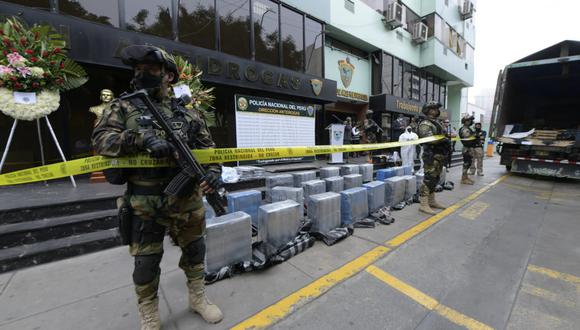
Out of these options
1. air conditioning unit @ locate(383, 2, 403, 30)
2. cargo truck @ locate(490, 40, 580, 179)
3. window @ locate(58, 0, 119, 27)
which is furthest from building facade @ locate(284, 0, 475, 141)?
window @ locate(58, 0, 119, 27)

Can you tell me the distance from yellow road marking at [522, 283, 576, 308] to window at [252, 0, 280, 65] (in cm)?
807

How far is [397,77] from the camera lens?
1403cm

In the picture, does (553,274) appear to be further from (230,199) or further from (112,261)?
(112,261)

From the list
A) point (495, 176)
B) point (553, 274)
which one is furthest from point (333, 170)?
point (495, 176)

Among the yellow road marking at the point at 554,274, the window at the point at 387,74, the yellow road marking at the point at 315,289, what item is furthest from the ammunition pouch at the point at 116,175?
the window at the point at 387,74

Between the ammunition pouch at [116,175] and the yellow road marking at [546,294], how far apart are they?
12.3 ft

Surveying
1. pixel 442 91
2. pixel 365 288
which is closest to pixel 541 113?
pixel 442 91

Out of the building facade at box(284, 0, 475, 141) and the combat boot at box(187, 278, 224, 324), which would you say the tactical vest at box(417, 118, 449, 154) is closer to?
the combat boot at box(187, 278, 224, 324)

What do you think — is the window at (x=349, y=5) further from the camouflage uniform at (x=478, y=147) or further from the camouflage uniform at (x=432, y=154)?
the camouflage uniform at (x=432, y=154)

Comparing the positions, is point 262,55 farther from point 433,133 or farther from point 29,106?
point 29,106

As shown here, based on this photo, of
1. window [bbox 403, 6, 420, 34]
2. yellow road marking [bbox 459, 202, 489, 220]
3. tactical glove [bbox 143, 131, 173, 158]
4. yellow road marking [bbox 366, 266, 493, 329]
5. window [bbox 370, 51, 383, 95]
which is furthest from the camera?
window [bbox 403, 6, 420, 34]

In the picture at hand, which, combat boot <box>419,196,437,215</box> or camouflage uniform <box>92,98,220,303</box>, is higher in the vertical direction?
camouflage uniform <box>92,98,220,303</box>

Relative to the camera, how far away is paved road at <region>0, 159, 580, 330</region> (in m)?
1.98

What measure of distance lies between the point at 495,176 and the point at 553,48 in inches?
170
